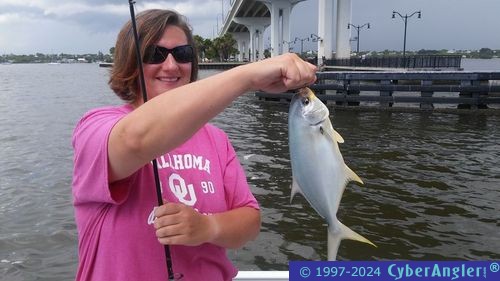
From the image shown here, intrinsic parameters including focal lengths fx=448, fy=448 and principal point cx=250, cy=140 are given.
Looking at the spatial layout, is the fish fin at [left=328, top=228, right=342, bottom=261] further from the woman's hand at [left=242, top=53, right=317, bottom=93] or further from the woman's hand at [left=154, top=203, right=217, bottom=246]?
the woman's hand at [left=242, top=53, right=317, bottom=93]

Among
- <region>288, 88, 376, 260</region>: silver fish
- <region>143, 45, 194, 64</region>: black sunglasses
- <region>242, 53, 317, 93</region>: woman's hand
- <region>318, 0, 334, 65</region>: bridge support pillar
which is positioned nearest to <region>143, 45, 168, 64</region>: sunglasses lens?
<region>143, 45, 194, 64</region>: black sunglasses

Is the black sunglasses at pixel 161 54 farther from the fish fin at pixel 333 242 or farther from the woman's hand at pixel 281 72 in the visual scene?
the fish fin at pixel 333 242

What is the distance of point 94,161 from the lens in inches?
63.7

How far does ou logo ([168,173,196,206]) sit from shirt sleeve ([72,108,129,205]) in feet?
0.73

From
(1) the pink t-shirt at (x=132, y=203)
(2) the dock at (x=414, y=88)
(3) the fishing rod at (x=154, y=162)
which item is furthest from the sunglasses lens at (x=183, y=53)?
(2) the dock at (x=414, y=88)

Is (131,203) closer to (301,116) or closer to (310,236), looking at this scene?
(301,116)

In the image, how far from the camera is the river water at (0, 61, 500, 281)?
7016 millimetres

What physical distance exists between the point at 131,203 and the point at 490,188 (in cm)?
1031

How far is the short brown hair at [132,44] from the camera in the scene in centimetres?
194

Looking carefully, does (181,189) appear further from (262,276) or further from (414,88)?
(414,88)

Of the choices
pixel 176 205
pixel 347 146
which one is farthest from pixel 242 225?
pixel 347 146

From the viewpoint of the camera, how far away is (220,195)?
2.04m

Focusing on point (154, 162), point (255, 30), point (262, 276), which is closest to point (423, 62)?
point (262, 276)

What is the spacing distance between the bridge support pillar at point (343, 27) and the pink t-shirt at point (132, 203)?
46.8 meters
